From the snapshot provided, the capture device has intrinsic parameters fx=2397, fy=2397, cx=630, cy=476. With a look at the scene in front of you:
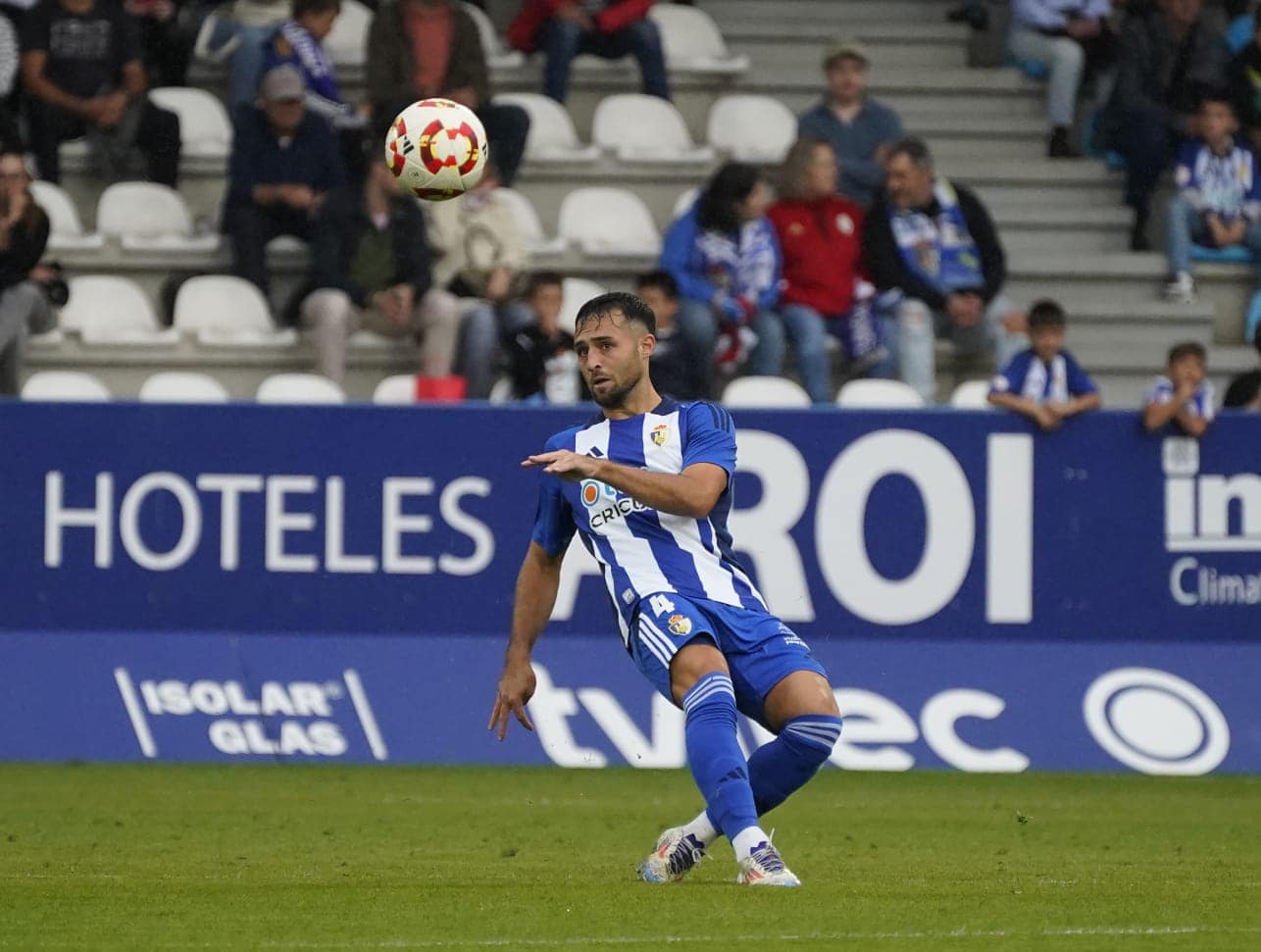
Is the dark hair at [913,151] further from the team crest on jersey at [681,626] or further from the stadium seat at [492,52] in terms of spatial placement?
the team crest on jersey at [681,626]

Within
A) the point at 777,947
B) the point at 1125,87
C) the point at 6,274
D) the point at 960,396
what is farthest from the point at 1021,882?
the point at 1125,87

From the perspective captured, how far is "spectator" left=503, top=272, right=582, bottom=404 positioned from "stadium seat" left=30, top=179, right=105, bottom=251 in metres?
3.18

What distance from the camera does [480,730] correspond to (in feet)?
42.0

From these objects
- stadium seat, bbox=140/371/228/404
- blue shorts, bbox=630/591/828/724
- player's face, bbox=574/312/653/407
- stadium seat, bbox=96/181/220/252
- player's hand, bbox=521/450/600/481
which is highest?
player's face, bbox=574/312/653/407

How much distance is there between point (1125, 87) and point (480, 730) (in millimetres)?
8247

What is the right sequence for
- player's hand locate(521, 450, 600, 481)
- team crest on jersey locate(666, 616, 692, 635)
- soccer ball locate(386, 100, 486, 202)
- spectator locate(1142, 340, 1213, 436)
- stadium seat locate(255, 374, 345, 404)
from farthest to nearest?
stadium seat locate(255, 374, 345, 404) → spectator locate(1142, 340, 1213, 436) → soccer ball locate(386, 100, 486, 202) → team crest on jersey locate(666, 616, 692, 635) → player's hand locate(521, 450, 600, 481)

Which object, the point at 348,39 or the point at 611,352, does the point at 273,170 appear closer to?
the point at 348,39

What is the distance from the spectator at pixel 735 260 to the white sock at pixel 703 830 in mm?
7532

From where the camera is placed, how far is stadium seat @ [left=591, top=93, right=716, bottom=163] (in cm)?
1708

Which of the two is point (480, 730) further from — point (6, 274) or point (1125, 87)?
point (1125, 87)

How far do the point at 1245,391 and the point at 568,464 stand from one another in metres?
9.11

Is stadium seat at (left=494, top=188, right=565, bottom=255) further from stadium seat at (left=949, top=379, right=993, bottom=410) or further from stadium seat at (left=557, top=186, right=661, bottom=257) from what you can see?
stadium seat at (left=949, top=379, right=993, bottom=410)

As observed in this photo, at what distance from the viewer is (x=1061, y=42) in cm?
1867

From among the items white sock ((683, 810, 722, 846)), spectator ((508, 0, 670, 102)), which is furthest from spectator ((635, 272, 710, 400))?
white sock ((683, 810, 722, 846))
